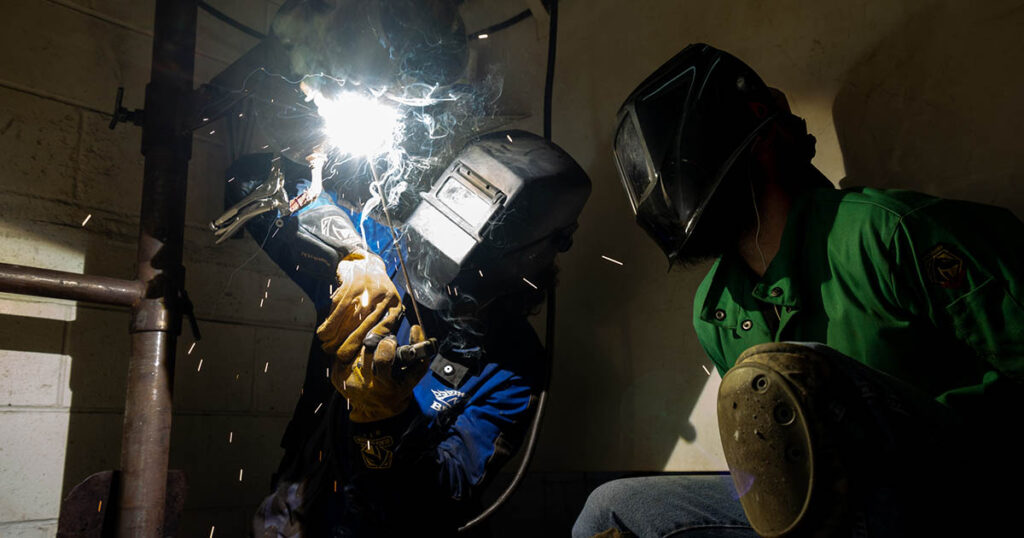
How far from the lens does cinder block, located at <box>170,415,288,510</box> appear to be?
1.91 metres

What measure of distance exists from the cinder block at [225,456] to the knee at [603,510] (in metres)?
1.24

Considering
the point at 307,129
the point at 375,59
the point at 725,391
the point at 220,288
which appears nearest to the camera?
the point at 725,391

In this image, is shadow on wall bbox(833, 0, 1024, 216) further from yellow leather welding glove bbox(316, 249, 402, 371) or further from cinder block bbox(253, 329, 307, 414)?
cinder block bbox(253, 329, 307, 414)

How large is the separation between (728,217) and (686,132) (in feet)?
0.60

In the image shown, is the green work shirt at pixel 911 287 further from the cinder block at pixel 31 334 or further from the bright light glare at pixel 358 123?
the cinder block at pixel 31 334

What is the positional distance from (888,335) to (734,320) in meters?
0.29

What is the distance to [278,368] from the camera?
84.6 inches

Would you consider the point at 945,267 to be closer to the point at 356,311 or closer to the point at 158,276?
the point at 356,311

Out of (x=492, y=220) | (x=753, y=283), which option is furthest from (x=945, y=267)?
(x=492, y=220)

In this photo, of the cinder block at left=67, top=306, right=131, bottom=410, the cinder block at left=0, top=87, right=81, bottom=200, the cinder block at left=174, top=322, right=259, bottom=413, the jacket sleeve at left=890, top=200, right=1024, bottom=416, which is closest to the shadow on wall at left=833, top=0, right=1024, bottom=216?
the jacket sleeve at left=890, top=200, right=1024, bottom=416

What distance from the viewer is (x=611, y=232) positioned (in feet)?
6.55

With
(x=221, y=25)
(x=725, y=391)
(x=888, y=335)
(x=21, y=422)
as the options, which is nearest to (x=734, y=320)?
(x=888, y=335)

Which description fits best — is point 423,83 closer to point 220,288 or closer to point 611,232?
point 611,232

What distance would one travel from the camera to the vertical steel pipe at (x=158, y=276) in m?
1.52
